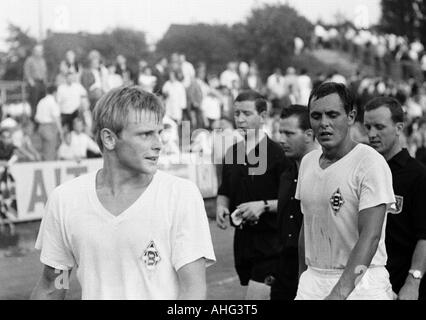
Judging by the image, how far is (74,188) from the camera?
11.2 feet

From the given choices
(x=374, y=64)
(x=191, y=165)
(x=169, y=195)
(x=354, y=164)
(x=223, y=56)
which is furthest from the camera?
(x=223, y=56)

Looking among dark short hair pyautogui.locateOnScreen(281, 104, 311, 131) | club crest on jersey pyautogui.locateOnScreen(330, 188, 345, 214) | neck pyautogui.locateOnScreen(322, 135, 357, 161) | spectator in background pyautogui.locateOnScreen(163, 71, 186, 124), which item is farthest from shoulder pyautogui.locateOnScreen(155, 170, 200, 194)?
spectator in background pyautogui.locateOnScreen(163, 71, 186, 124)

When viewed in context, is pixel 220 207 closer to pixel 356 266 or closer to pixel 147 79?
pixel 356 266

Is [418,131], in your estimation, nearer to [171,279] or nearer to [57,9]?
[57,9]

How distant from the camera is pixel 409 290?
5.11m

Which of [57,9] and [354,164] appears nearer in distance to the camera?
[354,164]

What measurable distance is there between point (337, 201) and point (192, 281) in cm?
153

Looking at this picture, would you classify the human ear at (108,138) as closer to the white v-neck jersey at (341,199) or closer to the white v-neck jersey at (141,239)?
the white v-neck jersey at (141,239)

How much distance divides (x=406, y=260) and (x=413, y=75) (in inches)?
1290

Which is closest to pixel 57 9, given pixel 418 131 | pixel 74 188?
pixel 418 131

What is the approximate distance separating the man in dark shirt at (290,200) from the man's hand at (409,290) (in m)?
1.00

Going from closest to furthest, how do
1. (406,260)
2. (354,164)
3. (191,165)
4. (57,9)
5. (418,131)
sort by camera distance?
(354,164) → (406,260) → (191,165) → (57,9) → (418,131)

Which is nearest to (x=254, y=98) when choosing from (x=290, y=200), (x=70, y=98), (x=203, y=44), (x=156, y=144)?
(x=290, y=200)

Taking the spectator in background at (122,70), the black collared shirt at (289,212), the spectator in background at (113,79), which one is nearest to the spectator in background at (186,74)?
the spectator in background at (122,70)
